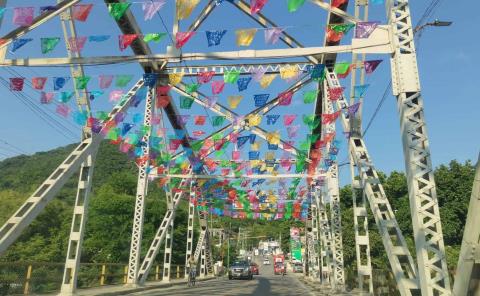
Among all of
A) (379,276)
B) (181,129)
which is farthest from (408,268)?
(181,129)

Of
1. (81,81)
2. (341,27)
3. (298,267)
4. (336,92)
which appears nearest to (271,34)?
(341,27)

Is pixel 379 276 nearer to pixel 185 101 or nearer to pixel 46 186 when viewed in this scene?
pixel 185 101

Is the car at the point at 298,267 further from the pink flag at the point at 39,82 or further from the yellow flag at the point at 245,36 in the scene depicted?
the yellow flag at the point at 245,36

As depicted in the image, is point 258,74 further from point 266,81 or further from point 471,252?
point 471,252

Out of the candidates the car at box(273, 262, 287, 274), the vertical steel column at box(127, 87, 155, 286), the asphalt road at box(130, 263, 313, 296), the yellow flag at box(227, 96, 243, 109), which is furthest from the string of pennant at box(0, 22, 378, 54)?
the car at box(273, 262, 287, 274)

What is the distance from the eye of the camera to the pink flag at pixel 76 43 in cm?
1326

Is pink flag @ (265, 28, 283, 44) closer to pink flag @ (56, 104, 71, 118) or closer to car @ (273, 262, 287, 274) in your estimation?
pink flag @ (56, 104, 71, 118)

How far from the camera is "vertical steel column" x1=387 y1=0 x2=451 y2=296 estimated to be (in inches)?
349

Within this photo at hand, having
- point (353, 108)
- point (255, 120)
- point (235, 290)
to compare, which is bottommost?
point (235, 290)

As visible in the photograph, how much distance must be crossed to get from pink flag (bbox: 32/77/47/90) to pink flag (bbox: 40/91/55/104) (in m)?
0.36

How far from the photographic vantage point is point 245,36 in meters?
12.3

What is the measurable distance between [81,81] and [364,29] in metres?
8.92

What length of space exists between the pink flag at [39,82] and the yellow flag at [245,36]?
21.3 ft

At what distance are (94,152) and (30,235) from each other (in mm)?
34222
